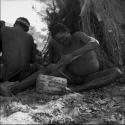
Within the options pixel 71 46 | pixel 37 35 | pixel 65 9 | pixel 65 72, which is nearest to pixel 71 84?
pixel 65 72

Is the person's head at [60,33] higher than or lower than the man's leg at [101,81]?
higher

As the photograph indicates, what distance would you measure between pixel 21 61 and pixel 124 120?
85.5 inches

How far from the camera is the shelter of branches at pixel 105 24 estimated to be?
4.89m

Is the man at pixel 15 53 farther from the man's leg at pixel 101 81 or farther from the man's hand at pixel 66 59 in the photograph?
the man's leg at pixel 101 81

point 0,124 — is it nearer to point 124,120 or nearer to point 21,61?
point 124,120

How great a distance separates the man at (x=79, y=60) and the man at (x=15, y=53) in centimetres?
Result: 45

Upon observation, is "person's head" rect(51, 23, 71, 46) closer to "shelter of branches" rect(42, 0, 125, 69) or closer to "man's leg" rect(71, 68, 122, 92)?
"man's leg" rect(71, 68, 122, 92)

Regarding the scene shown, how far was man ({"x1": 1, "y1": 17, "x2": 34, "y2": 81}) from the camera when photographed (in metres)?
4.34

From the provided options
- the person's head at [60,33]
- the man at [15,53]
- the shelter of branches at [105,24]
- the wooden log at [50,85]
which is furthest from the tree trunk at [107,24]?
the wooden log at [50,85]

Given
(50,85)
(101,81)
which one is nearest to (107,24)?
(101,81)

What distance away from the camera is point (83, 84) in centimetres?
413

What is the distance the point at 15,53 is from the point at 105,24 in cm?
157

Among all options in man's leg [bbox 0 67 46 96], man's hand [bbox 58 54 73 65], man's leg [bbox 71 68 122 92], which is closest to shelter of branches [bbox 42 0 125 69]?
man's leg [bbox 71 68 122 92]

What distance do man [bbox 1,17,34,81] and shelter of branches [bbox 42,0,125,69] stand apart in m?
0.69
